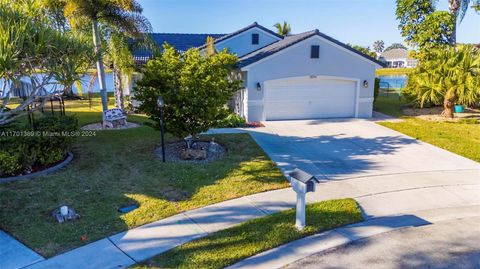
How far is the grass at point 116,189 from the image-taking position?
6.06 metres

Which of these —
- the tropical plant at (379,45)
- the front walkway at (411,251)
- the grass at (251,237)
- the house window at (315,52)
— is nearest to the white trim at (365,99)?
the house window at (315,52)

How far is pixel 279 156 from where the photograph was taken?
1040cm

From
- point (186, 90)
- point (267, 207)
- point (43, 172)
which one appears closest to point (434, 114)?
point (186, 90)

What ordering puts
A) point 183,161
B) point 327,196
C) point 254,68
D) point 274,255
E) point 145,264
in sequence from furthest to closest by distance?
point 254,68
point 183,161
point 327,196
point 274,255
point 145,264

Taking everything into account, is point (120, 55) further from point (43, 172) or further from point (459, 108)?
point (459, 108)

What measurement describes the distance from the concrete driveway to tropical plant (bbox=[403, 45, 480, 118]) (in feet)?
14.7

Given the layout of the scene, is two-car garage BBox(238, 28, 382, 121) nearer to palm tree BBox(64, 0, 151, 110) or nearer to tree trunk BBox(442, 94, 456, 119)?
tree trunk BBox(442, 94, 456, 119)

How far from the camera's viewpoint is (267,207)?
7027 mm

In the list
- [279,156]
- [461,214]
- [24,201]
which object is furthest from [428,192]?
[24,201]

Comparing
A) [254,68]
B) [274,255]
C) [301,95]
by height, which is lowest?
[274,255]

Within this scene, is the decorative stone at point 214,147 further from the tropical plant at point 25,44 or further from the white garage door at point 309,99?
the white garage door at point 309,99

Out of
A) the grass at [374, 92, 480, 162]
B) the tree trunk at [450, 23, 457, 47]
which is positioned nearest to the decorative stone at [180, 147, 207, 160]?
the grass at [374, 92, 480, 162]

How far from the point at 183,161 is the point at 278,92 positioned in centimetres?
755

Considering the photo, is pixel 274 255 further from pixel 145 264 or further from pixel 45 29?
pixel 45 29
